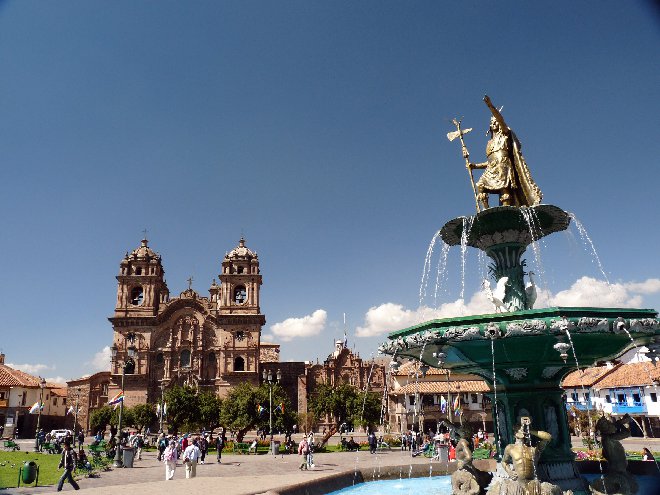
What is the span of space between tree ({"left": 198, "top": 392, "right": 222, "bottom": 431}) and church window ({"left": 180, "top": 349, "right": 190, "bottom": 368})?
49.5 ft

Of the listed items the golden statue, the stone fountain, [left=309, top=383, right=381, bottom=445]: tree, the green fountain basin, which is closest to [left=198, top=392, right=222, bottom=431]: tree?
[left=309, top=383, right=381, bottom=445]: tree

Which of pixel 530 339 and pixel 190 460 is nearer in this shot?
pixel 530 339

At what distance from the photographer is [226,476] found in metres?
15.6

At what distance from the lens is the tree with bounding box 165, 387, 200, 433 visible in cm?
3831

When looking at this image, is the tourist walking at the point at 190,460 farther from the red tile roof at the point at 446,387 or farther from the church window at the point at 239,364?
the church window at the point at 239,364

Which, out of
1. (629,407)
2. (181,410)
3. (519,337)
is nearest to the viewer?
(519,337)

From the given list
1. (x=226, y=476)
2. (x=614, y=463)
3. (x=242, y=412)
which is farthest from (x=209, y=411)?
(x=614, y=463)

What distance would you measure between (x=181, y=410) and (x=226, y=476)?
24777 millimetres

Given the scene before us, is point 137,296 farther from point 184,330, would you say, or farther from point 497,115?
point 497,115

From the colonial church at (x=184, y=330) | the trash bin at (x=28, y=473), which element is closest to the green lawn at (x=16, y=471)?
the trash bin at (x=28, y=473)

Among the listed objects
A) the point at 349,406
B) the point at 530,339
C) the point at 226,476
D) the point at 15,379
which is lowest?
the point at 226,476

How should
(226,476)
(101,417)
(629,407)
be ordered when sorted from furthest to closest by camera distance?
(101,417) → (629,407) → (226,476)

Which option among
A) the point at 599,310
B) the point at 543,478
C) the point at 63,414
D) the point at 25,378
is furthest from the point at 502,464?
the point at 63,414

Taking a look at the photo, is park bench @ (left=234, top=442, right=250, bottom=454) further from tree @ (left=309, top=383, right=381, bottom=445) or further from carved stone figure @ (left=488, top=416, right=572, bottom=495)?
carved stone figure @ (left=488, top=416, right=572, bottom=495)
